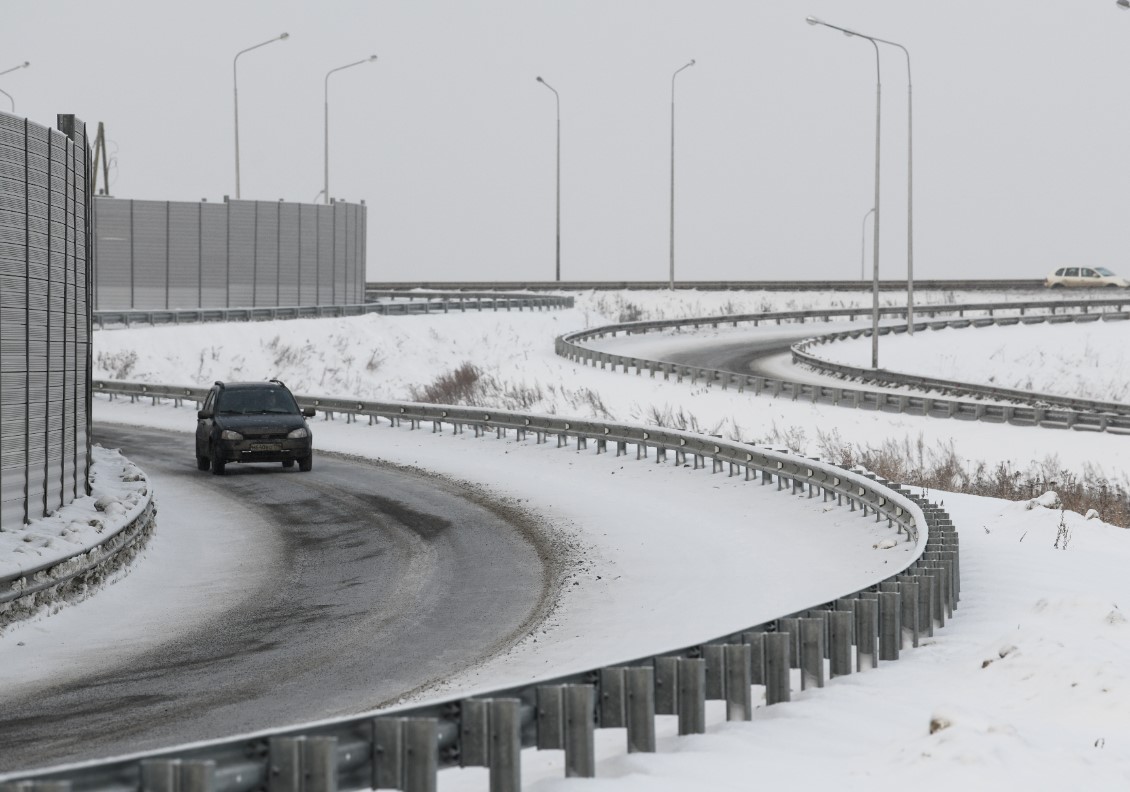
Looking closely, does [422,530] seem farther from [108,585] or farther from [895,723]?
[895,723]

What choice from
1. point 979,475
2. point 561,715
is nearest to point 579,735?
point 561,715

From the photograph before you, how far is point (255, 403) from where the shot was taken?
27.4 metres

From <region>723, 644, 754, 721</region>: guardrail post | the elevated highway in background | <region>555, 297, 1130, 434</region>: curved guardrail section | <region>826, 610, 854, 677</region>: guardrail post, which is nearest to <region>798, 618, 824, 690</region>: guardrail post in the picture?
<region>826, 610, 854, 677</region>: guardrail post

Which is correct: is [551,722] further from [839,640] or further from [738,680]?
[839,640]

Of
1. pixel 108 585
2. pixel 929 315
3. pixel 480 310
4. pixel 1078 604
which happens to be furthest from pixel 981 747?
pixel 929 315

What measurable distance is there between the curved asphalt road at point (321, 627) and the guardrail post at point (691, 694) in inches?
109

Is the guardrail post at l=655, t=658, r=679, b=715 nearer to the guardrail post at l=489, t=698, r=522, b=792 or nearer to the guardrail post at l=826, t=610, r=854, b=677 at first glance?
the guardrail post at l=489, t=698, r=522, b=792

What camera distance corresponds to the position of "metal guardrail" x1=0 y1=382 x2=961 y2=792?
22.0 ft

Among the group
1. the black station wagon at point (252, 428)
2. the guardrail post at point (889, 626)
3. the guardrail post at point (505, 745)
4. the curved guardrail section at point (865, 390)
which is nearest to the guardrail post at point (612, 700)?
the guardrail post at point (505, 745)

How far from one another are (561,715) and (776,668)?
6.93 feet

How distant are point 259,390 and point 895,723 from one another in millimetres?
19753

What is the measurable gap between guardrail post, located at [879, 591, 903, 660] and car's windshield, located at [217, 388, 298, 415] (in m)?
17.2

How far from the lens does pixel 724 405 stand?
133ft

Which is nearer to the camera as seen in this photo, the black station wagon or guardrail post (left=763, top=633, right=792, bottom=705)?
guardrail post (left=763, top=633, right=792, bottom=705)
